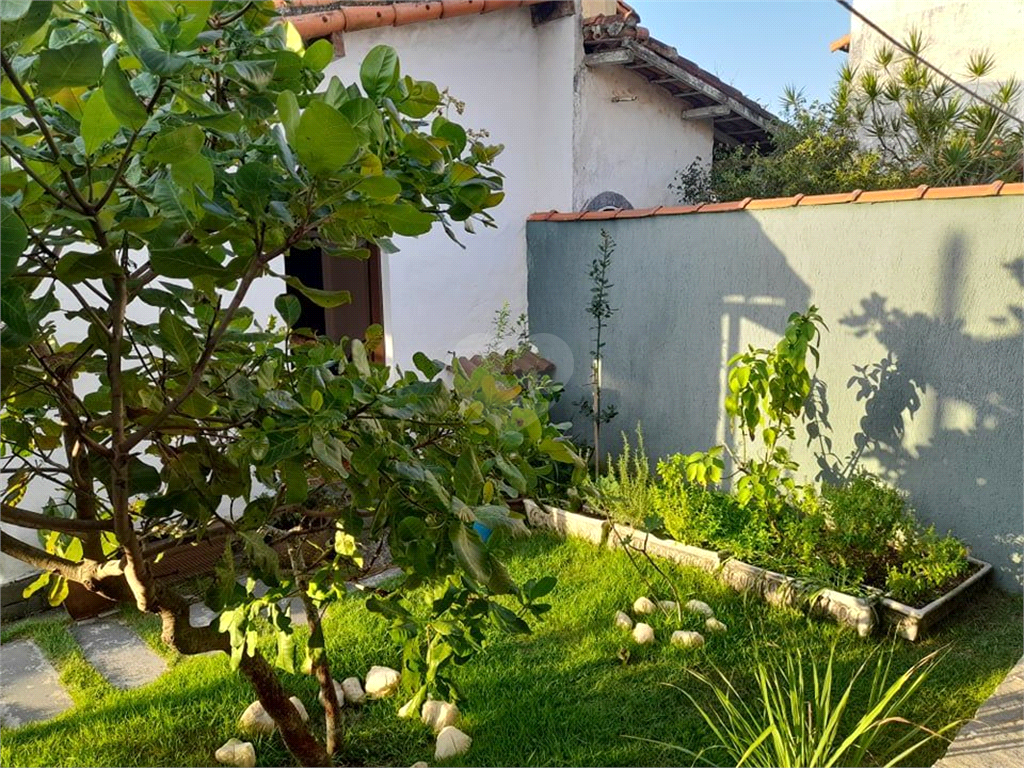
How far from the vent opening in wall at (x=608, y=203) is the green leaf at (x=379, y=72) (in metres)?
5.67

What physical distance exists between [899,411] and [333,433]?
13.4 ft

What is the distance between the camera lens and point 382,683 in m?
3.23

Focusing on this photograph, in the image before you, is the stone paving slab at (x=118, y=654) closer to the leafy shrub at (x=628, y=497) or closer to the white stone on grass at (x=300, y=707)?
the white stone on grass at (x=300, y=707)

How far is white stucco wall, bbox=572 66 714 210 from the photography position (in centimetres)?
670

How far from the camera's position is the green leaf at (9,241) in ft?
2.86

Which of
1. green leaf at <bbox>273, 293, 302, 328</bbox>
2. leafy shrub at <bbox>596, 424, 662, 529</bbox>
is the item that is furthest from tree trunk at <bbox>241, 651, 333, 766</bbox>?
leafy shrub at <bbox>596, 424, 662, 529</bbox>

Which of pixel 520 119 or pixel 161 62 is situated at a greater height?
pixel 520 119

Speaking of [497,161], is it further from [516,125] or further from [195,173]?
[195,173]

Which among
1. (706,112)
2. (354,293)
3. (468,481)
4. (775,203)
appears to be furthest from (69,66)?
(706,112)

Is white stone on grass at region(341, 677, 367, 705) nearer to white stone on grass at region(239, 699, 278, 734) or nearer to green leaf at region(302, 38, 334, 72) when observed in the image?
white stone on grass at region(239, 699, 278, 734)

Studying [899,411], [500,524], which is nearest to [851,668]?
[899,411]

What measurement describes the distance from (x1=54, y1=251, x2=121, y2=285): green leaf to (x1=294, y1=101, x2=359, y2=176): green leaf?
1.21 ft

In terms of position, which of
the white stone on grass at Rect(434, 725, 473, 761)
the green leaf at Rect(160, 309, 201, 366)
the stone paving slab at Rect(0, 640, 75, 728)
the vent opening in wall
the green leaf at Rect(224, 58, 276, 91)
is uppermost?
the vent opening in wall

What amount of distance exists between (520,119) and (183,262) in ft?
19.5
